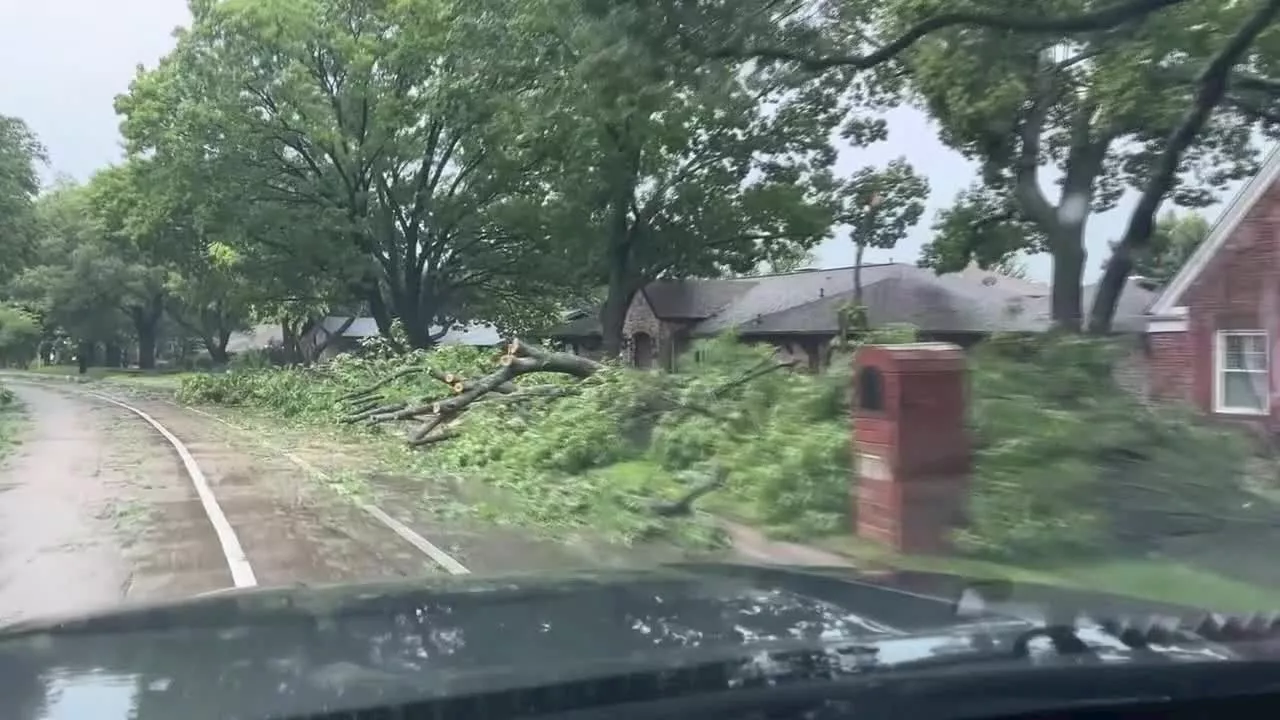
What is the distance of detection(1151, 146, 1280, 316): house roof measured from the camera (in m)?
20.5

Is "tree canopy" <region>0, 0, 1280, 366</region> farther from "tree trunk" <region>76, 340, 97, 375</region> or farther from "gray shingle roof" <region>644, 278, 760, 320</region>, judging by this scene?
"tree trunk" <region>76, 340, 97, 375</region>

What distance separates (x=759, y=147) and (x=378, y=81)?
447 inches

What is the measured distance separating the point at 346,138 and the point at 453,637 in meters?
35.3

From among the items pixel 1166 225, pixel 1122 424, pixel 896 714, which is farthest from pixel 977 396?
pixel 1166 225

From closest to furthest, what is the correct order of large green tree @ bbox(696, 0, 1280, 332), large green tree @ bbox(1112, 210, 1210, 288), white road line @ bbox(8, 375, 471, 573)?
white road line @ bbox(8, 375, 471, 573) → large green tree @ bbox(696, 0, 1280, 332) → large green tree @ bbox(1112, 210, 1210, 288)

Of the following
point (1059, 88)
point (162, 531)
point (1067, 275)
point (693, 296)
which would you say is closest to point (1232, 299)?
point (1067, 275)

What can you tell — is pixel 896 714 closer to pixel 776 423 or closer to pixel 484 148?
pixel 776 423

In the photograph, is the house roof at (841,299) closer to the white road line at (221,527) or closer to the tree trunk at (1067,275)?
the tree trunk at (1067,275)

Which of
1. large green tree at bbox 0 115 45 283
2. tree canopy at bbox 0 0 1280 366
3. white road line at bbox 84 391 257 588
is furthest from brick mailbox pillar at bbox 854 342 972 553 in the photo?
large green tree at bbox 0 115 45 283

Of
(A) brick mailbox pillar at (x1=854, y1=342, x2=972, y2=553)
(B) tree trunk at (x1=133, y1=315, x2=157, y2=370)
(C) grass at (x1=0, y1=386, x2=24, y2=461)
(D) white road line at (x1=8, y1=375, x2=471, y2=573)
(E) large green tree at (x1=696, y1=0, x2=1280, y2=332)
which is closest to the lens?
(A) brick mailbox pillar at (x1=854, y1=342, x2=972, y2=553)

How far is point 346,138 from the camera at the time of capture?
3712 cm

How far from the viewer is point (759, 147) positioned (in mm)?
37219

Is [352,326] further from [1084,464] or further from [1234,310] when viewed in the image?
[1084,464]

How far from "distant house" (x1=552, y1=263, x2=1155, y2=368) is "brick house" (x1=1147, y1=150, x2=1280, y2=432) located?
25.5ft
